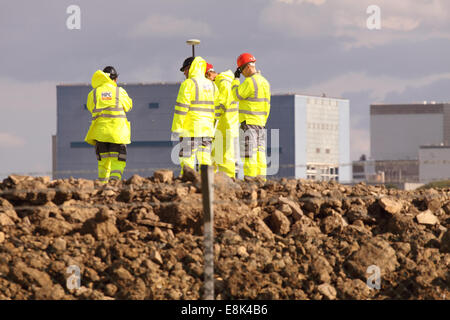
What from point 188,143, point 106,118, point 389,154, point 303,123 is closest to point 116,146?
point 106,118

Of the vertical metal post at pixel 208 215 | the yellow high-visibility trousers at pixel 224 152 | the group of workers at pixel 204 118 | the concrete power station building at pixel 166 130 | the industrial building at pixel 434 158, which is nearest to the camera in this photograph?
the vertical metal post at pixel 208 215

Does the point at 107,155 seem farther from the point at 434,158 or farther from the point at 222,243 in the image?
the point at 434,158

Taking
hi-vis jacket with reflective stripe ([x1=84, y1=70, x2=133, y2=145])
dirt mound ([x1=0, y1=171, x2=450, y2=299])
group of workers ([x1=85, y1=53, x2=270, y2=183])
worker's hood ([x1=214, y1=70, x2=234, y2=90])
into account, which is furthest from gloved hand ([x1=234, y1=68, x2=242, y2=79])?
dirt mound ([x1=0, y1=171, x2=450, y2=299])

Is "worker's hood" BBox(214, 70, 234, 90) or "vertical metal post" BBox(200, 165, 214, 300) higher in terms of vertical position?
"worker's hood" BBox(214, 70, 234, 90)

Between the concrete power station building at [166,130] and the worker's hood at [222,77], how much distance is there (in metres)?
64.5

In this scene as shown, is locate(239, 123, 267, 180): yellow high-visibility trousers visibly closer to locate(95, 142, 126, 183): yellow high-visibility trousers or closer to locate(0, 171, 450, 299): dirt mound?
locate(95, 142, 126, 183): yellow high-visibility trousers

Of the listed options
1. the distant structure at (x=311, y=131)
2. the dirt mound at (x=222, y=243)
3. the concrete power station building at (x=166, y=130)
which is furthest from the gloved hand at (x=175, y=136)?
the distant structure at (x=311, y=131)

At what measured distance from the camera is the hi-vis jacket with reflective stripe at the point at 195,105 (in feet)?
40.5

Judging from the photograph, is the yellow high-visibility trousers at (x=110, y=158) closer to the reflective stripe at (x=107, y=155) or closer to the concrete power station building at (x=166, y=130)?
the reflective stripe at (x=107, y=155)

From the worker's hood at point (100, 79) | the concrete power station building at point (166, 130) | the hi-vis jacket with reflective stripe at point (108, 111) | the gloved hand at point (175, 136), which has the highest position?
the concrete power station building at point (166, 130)

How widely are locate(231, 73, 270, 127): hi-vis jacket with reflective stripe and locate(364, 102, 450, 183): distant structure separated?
3858 inches

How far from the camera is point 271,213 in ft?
32.2

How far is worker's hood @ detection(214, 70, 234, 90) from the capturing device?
14.0 meters

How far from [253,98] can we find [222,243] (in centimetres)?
450
